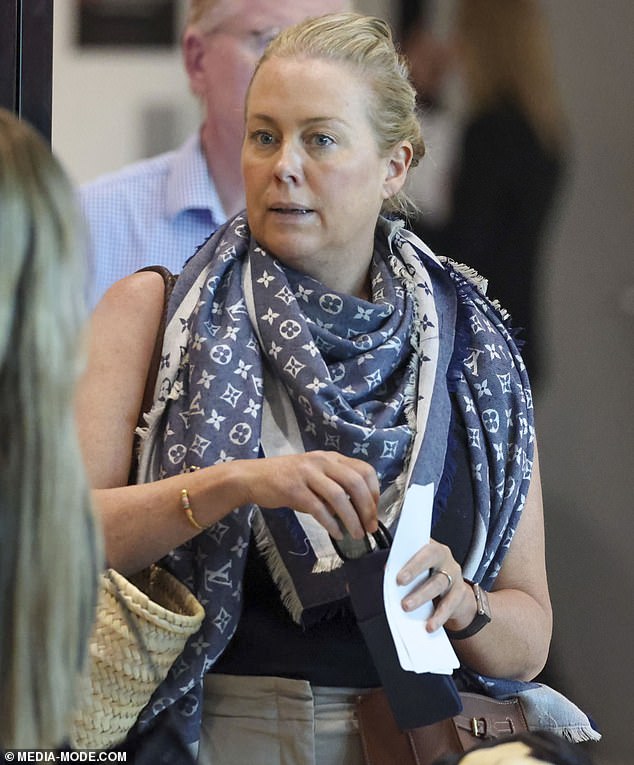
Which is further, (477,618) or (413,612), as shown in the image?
(477,618)

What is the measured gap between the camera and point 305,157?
224 centimetres

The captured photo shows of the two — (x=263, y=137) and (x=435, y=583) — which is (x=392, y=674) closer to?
(x=435, y=583)

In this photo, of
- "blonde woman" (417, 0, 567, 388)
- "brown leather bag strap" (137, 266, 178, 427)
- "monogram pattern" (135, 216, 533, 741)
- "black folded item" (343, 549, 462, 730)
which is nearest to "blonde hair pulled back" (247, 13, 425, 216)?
"monogram pattern" (135, 216, 533, 741)

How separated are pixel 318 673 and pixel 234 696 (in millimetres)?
144

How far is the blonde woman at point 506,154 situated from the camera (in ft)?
10.1

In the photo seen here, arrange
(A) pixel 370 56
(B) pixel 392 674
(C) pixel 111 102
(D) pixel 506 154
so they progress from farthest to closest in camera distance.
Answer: (D) pixel 506 154 → (C) pixel 111 102 → (A) pixel 370 56 → (B) pixel 392 674

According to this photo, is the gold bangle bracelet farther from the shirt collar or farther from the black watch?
the shirt collar

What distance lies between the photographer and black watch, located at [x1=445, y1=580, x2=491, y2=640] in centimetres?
213

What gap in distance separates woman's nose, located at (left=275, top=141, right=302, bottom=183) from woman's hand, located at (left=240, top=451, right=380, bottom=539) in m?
0.56

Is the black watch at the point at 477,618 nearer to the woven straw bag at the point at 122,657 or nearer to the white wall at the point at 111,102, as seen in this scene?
the woven straw bag at the point at 122,657

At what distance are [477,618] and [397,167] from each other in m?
0.84

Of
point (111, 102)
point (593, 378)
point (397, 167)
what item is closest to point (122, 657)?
point (397, 167)

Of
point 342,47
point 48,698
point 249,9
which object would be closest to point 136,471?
point 342,47

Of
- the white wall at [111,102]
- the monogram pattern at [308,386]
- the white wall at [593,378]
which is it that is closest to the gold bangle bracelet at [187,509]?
the monogram pattern at [308,386]
